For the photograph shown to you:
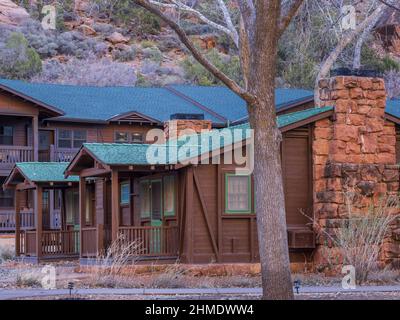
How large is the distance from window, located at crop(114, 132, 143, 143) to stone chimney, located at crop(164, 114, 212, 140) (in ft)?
30.5

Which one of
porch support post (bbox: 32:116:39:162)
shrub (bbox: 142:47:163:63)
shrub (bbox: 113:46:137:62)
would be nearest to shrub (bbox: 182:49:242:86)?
shrub (bbox: 142:47:163:63)

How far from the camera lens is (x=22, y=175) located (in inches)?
1067

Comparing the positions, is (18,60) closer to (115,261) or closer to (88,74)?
(88,74)

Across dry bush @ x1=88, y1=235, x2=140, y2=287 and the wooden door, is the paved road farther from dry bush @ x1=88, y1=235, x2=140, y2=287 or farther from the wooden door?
the wooden door

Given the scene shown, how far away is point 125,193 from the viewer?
25.7m

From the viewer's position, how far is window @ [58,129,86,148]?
36.2 meters

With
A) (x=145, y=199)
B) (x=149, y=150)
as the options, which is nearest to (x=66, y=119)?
(x=145, y=199)

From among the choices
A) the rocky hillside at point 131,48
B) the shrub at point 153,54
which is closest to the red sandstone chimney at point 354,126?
the rocky hillside at point 131,48

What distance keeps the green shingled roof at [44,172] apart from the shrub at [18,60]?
30397mm

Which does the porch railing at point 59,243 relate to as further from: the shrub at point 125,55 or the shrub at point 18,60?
the shrub at point 125,55

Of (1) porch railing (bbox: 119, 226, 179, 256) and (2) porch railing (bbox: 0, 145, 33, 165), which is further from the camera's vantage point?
(2) porch railing (bbox: 0, 145, 33, 165)

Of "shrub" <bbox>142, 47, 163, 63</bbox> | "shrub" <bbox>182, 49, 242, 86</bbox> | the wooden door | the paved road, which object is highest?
"shrub" <bbox>142, 47, 163, 63</bbox>

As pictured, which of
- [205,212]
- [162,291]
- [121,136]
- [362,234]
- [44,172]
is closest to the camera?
[162,291]

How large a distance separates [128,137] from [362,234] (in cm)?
1831
